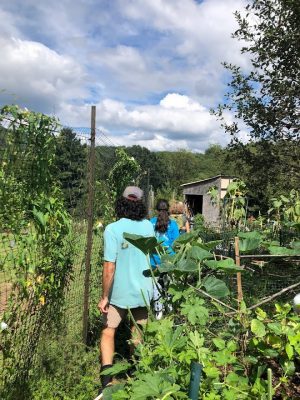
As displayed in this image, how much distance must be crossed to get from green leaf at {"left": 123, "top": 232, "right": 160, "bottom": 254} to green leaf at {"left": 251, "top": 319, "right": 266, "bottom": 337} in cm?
60

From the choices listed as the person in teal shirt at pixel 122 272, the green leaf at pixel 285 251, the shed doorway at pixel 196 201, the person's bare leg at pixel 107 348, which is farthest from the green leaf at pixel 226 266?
the shed doorway at pixel 196 201

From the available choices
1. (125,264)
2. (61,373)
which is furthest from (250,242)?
(61,373)

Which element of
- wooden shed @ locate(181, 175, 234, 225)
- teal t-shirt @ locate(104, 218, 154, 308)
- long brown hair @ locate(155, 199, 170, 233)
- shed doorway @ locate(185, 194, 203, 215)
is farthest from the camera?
shed doorway @ locate(185, 194, 203, 215)

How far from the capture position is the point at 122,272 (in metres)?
3.50

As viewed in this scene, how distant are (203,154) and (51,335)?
8069 centimetres

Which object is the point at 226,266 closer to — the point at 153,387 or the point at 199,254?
the point at 199,254

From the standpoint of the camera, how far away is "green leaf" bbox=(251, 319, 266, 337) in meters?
1.69

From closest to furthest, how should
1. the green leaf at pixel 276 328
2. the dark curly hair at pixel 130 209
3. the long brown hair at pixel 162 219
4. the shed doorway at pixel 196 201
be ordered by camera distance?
the green leaf at pixel 276 328
the dark curly hair at pixel 130 209
the long brown hair at pixel 162 219
the shed doorway at pixel 196 201

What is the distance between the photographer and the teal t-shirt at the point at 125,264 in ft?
11.3

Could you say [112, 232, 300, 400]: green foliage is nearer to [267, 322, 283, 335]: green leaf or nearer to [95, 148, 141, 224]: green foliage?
[267, 322, 283, 335]: green leaf

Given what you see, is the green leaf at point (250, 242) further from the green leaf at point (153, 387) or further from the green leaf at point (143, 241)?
the green leaf at point (153, 387)

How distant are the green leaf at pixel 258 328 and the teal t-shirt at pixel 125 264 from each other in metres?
1.82

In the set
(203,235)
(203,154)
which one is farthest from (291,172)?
(203,154)

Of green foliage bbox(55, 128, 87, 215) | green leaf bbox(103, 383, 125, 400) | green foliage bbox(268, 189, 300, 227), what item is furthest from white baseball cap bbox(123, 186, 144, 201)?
green foliage bbox(268, 189, 300, 227)
